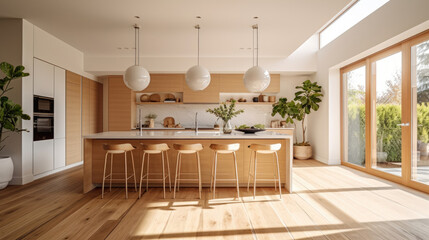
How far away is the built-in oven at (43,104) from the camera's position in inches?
174

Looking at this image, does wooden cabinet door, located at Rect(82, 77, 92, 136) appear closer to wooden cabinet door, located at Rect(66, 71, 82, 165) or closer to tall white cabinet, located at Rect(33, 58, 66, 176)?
wooden cabinet door, located at Rect(66, 71, 82, 165)

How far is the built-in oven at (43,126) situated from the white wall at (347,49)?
6.21 m

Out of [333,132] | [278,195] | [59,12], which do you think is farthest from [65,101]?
[333,132]

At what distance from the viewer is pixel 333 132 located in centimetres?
596

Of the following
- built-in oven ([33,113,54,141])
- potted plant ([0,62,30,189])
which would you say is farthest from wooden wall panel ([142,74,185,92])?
potted plant ([0,62,30,189])

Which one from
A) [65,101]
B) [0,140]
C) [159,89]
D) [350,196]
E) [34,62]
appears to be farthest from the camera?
[159,89]

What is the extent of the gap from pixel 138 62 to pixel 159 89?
0.95 meters

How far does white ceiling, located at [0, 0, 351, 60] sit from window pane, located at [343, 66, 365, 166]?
5.07 ft

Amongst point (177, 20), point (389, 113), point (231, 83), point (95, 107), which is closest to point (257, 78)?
point (177, 20)

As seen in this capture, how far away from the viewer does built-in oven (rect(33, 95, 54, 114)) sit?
14.5ft

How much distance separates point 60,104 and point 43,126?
2.39 ft

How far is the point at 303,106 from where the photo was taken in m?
6.36

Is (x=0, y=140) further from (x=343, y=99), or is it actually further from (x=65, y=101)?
(x=343, y=99)

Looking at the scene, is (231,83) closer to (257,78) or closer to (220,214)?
(257,78)
